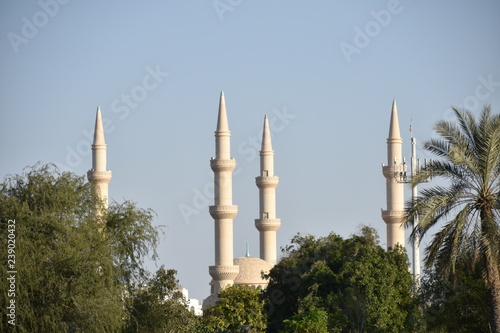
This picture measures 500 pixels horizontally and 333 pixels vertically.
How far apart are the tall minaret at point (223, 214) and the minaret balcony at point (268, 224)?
4010 mm

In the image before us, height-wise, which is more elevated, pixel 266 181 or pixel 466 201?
pixel 266 181

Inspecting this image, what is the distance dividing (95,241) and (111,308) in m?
2.55

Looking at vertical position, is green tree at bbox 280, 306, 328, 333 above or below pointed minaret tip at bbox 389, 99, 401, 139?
below

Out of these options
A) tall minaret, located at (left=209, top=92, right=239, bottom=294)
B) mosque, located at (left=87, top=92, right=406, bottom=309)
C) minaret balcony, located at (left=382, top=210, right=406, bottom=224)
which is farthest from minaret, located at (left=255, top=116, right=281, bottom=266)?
minaret balcony, located at (left=382, top=210, right=406, bottom=224)

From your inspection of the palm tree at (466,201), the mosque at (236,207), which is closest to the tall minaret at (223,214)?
the mosque at (236,207)

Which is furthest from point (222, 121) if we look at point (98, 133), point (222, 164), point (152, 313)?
point (152, 313)

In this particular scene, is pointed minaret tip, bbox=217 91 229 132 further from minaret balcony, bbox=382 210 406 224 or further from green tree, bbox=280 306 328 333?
green tree, bbox=280 306 328 333

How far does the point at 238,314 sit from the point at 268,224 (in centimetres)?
2622

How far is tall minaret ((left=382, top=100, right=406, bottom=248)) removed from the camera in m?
73.5

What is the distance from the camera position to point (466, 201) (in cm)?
2661

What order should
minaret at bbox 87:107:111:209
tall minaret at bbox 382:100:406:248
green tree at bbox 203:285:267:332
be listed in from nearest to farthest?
green tree at bbox 203:285:267:332 → tall minaret at bbox 382:100:406:248 → minaret at bbox 87:107:111:209

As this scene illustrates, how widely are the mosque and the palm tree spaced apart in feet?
143

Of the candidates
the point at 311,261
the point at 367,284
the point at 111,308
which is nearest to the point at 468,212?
the point at 111,308

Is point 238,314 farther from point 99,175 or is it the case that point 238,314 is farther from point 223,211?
point 99,175
